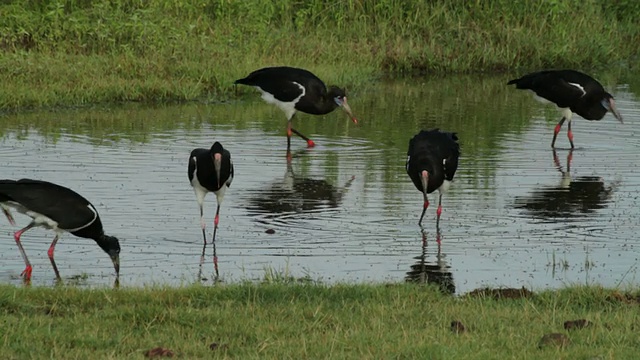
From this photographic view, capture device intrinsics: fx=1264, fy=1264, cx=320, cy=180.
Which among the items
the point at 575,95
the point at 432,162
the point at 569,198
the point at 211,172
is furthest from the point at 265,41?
the point at 211,172

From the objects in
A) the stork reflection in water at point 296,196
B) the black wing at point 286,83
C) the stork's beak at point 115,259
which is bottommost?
the stork reflection in water at point 296,196

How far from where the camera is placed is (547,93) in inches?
696

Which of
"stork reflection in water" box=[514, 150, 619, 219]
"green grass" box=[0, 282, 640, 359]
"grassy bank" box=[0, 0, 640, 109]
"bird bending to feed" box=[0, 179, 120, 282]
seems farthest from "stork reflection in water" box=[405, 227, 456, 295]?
"grassy bank" box=[0, 0, 640, 109]

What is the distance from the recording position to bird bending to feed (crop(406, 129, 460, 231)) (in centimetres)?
1210

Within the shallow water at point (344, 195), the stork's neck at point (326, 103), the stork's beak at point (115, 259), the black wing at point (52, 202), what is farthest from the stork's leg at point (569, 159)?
the black wing at point (52, 202)

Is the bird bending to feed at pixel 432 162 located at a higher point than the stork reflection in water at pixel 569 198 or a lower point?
higher

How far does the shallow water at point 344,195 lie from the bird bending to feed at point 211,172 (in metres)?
0.37

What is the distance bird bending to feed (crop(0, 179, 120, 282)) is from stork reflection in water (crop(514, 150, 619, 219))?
15.0 feet

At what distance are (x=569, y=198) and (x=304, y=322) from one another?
6632 millimetres

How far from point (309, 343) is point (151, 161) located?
28.0 feet

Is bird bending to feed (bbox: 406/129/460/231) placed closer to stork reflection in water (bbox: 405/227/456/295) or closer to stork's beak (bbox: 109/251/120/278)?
stork reflection in water (bbox: 405/227/456/295)

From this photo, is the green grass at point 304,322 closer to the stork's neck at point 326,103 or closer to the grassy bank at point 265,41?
the stork's neck at point 326,103

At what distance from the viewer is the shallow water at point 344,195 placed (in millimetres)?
10234

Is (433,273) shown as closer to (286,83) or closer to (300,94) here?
(300,94)
